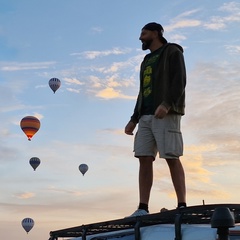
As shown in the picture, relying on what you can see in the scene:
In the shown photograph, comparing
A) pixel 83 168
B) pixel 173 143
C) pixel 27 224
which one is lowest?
pixel 173 143

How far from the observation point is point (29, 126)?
178 feet

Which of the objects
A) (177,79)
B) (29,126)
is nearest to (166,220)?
(177,79)

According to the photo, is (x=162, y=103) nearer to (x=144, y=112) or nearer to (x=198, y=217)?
(x=144, y=112)

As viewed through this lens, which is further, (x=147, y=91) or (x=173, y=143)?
(x=147, y=91)

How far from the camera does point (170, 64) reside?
5773 millimetres

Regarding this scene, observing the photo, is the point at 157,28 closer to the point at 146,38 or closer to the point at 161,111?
the point at 146,38

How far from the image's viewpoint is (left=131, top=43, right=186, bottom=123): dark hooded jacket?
5582 mm

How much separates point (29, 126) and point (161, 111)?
1960 inches

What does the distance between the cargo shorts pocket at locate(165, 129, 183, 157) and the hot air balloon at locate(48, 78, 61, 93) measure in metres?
51.8

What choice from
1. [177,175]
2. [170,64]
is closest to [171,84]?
[170,64]

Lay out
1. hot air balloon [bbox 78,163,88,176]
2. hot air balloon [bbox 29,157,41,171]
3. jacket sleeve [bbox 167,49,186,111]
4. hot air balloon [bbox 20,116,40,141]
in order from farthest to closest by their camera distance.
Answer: hot air balloon [bbox 78,163,88,176]
hot air balloon [bbox 29,157,41,171]
hot air balloon [bbox 20,116,40,141]
jacket sleeve [bbox 167,49,186,111]

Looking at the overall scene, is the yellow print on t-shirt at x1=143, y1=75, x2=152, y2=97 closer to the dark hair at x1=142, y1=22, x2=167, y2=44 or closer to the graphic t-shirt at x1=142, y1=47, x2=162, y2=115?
the graphic t-shirt at x1=142, y1=47, x2=162, y2=115

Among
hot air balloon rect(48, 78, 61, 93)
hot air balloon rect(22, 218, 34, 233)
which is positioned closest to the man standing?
hot air balloon rect(48, 78, 61, 93)

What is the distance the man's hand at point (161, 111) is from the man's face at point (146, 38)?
101 cm
